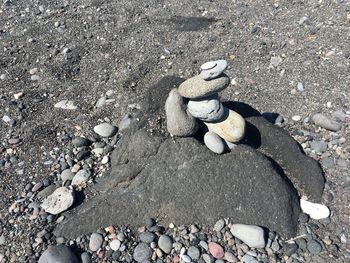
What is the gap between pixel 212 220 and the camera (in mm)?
3408

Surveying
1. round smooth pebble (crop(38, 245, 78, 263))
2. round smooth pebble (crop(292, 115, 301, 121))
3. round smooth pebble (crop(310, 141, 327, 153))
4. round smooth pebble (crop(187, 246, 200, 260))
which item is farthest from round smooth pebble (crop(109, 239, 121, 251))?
round smooth pebble (crop(292, 115, 301, 121))

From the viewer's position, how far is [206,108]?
3432mm

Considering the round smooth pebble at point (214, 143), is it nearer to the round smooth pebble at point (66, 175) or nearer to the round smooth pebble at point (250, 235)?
the round smooth pebble at point (250, 235)

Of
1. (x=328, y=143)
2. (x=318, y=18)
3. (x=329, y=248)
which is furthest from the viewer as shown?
(x=318, y=18)

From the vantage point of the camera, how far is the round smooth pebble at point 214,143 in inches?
138

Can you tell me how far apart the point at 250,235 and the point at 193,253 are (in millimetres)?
475

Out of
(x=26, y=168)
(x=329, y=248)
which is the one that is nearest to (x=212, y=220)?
(x=329, y=248)

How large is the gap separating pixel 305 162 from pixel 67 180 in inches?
88.0

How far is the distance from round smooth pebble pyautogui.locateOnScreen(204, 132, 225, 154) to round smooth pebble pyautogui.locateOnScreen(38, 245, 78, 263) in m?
1.43

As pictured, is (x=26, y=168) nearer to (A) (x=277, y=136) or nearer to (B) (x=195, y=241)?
(B) (x=195, y=241)

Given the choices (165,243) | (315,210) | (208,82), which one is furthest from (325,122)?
(165,243)

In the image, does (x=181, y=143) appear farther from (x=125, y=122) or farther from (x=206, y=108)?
(x=125, y=122)

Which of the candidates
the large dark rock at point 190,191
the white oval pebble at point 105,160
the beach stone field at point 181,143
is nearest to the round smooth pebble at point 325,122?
the beach stone field at point 181,143

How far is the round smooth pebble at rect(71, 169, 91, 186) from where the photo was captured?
12.6 ft
